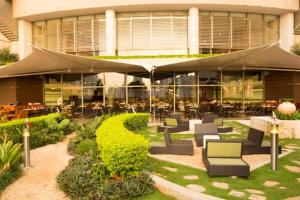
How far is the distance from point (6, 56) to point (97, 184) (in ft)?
68.8

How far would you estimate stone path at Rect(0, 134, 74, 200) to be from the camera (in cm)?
577

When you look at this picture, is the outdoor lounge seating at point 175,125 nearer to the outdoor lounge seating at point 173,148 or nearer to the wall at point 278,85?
the outdoor lounge seating at point 173,148

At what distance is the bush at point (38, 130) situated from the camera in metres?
8.92

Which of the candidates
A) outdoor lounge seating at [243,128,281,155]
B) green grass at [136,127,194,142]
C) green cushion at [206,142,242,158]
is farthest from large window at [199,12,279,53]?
green cushion at [206,142,242,158]

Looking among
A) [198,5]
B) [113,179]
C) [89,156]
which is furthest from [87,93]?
[113,179]

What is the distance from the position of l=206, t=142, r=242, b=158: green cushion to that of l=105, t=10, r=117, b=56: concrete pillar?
16.4 metres

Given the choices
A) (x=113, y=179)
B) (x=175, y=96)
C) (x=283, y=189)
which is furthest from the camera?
(x=175, y=96)

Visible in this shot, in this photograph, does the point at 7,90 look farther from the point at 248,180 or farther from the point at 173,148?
the point at 248,180

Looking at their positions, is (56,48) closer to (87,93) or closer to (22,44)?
(22,44)

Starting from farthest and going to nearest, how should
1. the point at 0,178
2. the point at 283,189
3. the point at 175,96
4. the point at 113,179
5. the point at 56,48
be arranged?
1. the point at 56,48
2. the point at 175,96
3. the point at 0,178
4. the point at 113,179
5. the point at 283,189

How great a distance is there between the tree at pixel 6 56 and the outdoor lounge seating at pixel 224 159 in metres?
20.5

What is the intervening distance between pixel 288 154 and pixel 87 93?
634 inches

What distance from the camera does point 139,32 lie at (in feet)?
73.6

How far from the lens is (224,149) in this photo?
6.48 m
